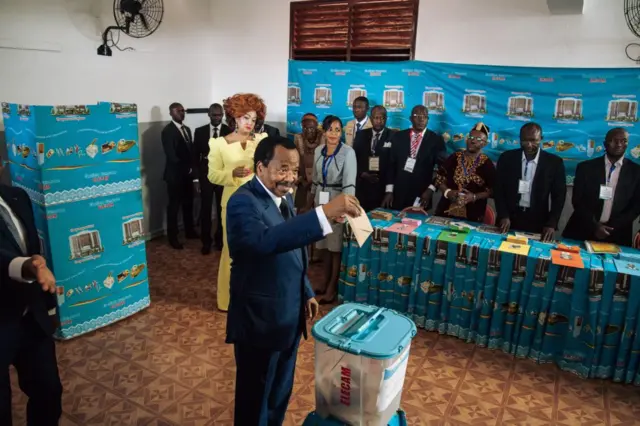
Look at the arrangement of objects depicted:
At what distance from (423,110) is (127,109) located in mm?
2717

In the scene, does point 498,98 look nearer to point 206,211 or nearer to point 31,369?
Result: point 206,211

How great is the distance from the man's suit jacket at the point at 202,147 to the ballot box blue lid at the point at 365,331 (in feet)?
12.3

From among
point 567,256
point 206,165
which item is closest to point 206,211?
point 206,165

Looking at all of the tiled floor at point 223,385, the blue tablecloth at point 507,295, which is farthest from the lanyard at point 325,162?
the tiled floor at point 223,385

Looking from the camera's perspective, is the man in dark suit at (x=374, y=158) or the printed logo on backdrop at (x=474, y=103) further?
the printed logo on backdrop at (x=474, y=103)

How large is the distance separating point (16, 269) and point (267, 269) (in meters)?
0.95

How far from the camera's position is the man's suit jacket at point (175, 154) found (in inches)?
206

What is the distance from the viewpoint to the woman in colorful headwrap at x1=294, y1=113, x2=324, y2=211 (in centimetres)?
473

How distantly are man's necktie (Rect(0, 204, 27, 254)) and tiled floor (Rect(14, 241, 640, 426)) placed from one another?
118 centimetres

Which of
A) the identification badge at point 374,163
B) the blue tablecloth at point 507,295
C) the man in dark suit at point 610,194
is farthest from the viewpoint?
the identification badge at point 374,163

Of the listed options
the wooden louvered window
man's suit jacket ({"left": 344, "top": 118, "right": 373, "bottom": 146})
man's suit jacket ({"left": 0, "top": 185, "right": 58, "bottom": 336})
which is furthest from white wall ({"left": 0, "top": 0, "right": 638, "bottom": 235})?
man's suit jacket ({"left": 0, "top": 185, "right": 58, "bottom": 336})

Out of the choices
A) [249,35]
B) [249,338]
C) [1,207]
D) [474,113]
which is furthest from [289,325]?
[249,35]

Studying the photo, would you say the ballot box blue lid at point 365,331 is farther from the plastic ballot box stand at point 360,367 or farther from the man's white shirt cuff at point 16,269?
the man's white shirt cuff at point 16,269

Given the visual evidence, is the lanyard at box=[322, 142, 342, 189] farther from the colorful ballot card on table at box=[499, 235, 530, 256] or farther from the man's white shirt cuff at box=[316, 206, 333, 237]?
the man's white shirt cuff at box=[316, 206, 333, 237]
